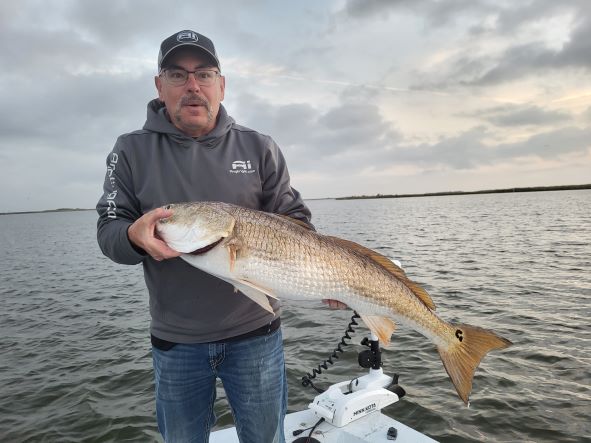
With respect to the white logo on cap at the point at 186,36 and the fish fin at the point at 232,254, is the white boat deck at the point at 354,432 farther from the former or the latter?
the white logo on cap at the point at 186,36

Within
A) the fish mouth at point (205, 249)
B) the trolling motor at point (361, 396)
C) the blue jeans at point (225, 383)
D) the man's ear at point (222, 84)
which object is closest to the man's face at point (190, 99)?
the man's ear at point (222, 84)

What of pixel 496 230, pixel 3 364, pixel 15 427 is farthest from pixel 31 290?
pixel 496 230

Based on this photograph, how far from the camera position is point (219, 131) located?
11.2 ft

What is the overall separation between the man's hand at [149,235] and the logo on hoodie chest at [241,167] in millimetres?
682

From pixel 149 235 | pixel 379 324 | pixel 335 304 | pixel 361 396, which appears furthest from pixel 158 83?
pixel 361 396

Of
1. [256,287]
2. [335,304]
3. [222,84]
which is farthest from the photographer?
[222,84]

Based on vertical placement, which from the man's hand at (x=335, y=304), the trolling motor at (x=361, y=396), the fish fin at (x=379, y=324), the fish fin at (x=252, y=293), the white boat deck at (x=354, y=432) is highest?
the fish fin at (x=252, y=293)

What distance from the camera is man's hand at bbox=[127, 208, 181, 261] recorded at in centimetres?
285

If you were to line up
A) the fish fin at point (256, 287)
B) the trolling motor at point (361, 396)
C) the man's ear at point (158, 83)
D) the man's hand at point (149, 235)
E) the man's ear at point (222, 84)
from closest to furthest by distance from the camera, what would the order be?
1. the man's hand at point (149, 235)
2. the fish fin at point (256, 287)
3. the man's ear at point (158, 83)
4. the man's ear at point (222, 84)
5. the trolling motor at point (361, 396)

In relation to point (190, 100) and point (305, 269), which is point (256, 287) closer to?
point (305, 269)

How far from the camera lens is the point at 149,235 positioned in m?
2.86

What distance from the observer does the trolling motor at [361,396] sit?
5098 mm

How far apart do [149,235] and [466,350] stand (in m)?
Result: 2.57

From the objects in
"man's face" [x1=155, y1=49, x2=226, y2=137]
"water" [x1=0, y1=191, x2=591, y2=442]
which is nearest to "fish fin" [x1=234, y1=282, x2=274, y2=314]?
"man's face" [x1=155, y1=49, x2=226, y2=137]
